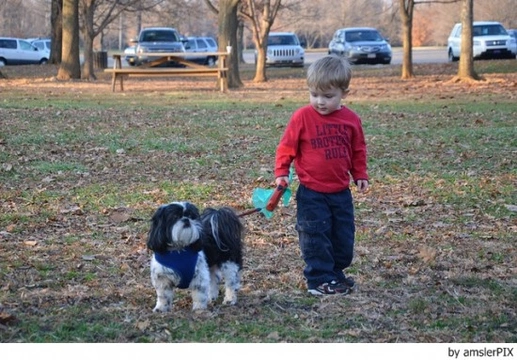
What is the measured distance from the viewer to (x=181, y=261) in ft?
17.8

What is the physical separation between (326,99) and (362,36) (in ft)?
121

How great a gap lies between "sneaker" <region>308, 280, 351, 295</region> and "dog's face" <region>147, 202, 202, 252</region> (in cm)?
99

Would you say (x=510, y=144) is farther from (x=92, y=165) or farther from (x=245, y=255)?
(x=245, y=255)

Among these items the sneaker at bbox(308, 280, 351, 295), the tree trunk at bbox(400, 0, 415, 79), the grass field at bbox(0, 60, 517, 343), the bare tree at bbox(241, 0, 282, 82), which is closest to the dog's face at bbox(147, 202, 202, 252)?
the grass field at bbox(0, 60, 517, 343)

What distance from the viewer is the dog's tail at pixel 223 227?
18.7 ft

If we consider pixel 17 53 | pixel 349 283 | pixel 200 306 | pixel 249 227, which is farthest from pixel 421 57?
pixel 200 306

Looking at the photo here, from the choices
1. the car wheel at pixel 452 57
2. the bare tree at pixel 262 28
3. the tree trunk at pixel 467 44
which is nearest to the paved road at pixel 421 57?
the car wheel at pixel 452 57

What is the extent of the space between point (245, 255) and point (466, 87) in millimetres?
19161

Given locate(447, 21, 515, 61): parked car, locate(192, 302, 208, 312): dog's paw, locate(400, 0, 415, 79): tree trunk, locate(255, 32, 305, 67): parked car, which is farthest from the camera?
locate(255, 32, 305, 67): parked car

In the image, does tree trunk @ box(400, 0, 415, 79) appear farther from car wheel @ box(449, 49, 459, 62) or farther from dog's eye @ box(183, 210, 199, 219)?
dog's eye @ box(183, 210, 199, 219)

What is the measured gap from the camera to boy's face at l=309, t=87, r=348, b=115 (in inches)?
223

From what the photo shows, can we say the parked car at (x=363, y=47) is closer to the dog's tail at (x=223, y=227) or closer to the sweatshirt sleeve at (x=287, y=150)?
the sweatshirt sleeve at (x=287, y=150)

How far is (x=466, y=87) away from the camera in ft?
82.2

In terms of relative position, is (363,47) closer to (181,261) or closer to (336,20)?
(181,261)
